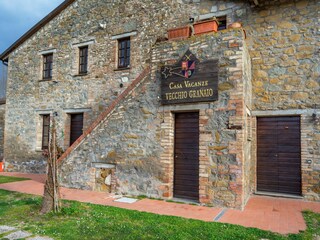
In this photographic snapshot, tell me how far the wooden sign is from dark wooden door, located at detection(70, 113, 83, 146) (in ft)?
19.7

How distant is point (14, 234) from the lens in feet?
14.2

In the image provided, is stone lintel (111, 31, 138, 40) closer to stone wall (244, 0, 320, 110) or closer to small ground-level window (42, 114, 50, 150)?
stone wall (244, 0, 320, 110)

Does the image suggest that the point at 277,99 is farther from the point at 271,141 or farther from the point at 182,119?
the point at 182,119

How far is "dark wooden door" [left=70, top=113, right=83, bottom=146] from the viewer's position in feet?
38.3

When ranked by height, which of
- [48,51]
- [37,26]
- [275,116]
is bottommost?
[275,116]

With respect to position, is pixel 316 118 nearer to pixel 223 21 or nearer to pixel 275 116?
pixel 275 116

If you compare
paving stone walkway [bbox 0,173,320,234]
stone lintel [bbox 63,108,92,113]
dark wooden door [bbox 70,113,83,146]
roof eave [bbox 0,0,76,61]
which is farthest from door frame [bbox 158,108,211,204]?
roof eave [bbox 0,0,76,61]

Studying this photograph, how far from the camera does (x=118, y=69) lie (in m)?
10.6

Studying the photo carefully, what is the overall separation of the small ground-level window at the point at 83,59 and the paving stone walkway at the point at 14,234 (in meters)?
8.23

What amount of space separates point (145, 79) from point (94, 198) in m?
3.45

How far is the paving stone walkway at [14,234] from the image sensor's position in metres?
4.16

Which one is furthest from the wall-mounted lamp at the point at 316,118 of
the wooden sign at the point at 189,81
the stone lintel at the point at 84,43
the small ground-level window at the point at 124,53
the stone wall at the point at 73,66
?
the stone lintel at the point at 84,43

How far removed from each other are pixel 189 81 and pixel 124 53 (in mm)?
5081

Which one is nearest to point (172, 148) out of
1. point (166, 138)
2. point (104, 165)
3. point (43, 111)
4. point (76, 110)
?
point (166, 138)
